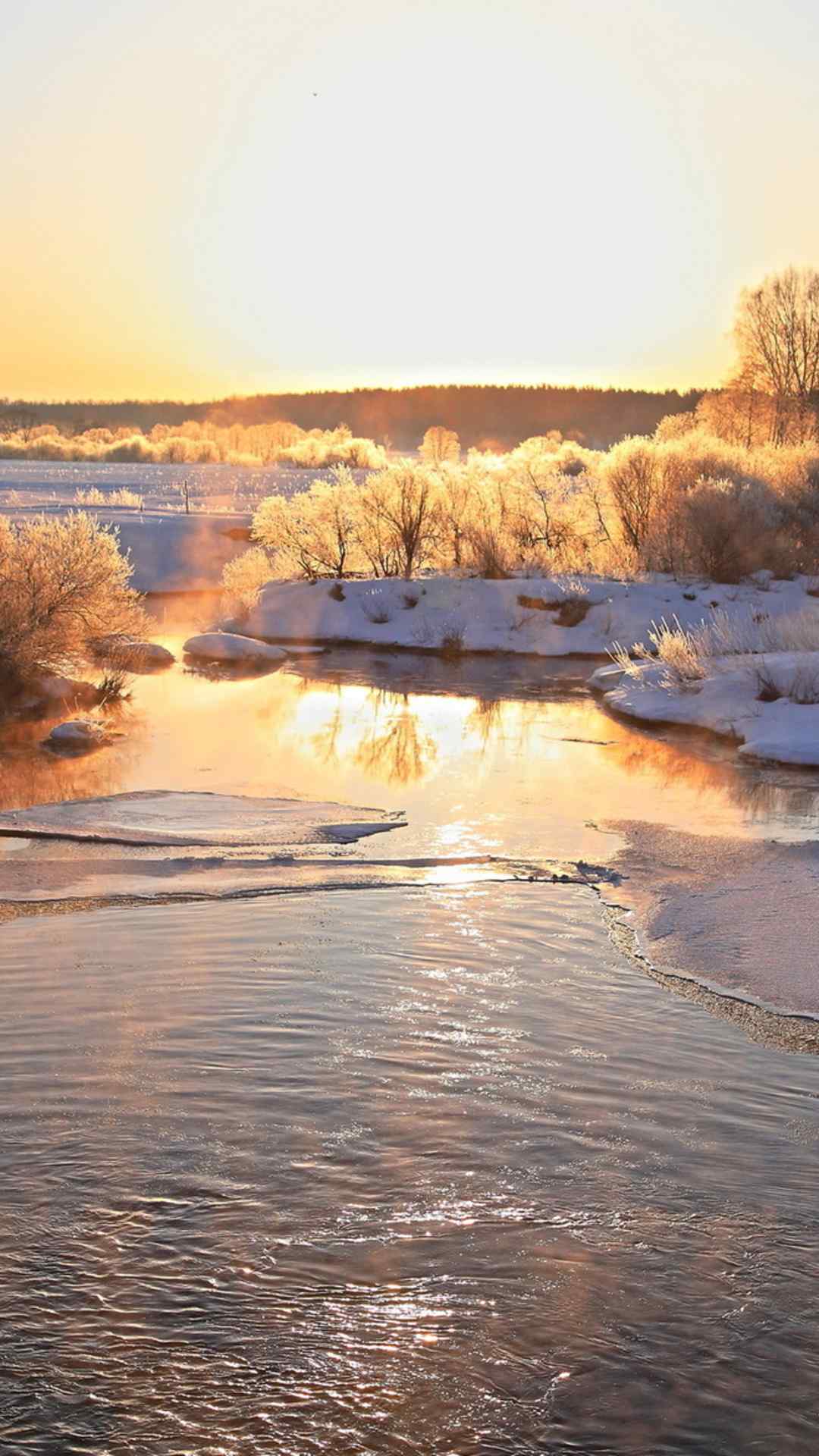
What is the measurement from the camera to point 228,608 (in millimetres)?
31281

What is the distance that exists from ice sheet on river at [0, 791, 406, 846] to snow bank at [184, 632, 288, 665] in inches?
515

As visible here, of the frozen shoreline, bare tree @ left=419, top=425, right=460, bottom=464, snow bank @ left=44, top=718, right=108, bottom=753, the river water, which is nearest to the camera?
the river water

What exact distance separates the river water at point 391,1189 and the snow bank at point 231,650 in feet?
54.2

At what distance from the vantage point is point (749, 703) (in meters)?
18.2

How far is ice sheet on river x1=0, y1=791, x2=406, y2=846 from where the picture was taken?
1116 cm

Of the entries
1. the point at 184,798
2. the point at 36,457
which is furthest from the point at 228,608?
the point at 36,457

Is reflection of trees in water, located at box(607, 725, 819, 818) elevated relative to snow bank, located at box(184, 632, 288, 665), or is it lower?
lower

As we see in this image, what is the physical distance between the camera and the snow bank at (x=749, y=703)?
16.2 meters

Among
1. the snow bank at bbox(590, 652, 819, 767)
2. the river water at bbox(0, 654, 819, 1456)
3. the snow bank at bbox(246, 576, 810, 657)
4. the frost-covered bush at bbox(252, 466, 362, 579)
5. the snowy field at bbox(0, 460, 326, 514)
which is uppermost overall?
the snowy field at bbox(0, 460, 326, 514)

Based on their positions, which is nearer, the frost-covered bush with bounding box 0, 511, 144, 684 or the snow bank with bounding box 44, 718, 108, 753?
the snow bank with bounding box 44, 718, 108, 753

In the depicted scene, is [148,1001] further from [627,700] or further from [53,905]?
[627,700]

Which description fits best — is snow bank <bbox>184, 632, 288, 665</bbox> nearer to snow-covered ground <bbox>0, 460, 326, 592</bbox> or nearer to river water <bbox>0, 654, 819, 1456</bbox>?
snow-covered ground <bbox>0, 460, 326, 592</bbox>

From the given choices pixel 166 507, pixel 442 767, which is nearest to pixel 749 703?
pixel 442 767

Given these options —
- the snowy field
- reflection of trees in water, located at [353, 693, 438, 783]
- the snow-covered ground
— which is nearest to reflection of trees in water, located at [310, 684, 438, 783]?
reflection of trees in water, located at [353, 693, 438, 783]
